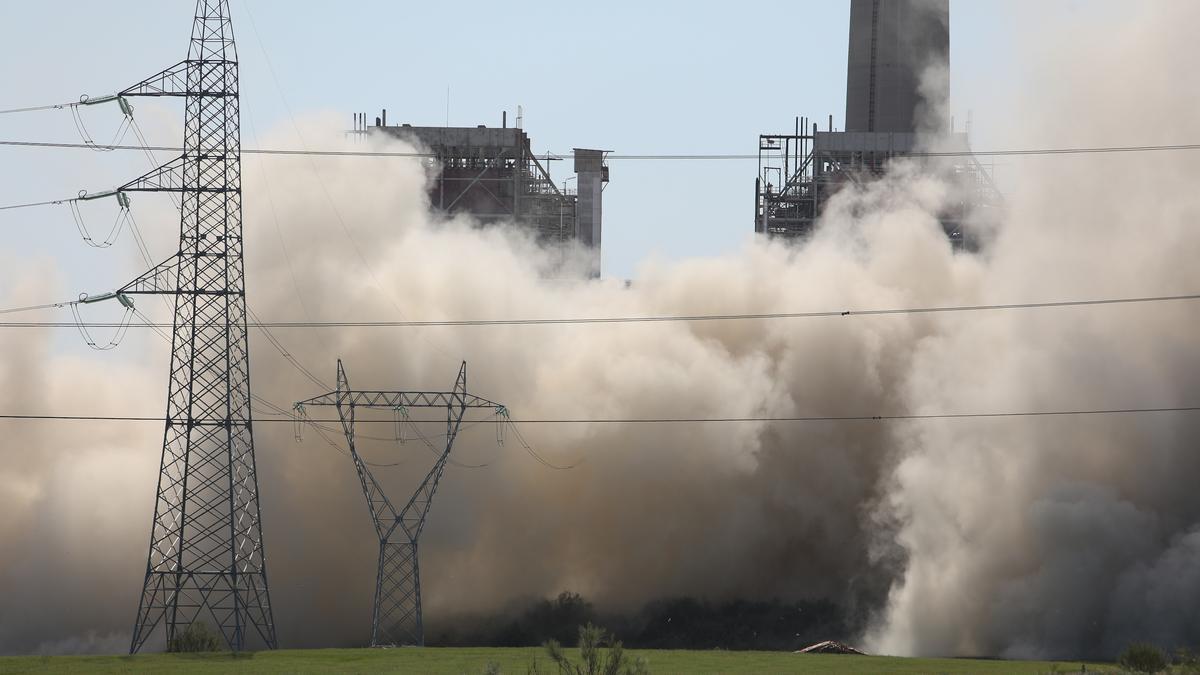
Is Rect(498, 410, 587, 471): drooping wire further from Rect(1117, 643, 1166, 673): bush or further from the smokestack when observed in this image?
the smokestack

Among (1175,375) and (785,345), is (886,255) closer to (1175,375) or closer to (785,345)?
(785,345)

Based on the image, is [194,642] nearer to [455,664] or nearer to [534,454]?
[455,664]

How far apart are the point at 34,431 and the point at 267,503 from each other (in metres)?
9.35

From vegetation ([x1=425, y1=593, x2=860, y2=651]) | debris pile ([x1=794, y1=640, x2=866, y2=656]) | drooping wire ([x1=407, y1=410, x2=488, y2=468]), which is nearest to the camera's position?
debris pile ([x1=794, y1=640, x2=866, y2=656])

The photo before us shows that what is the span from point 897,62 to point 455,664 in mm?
57983

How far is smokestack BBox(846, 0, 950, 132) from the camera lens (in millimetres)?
89062

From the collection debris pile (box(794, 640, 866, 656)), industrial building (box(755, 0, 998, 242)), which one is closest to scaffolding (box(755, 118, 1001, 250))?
industrial building (box(755, 0, 998, 242))

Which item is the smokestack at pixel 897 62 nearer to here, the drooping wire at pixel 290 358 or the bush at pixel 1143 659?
the drooping wire at pixel 290 358

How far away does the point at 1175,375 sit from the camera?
55875mm

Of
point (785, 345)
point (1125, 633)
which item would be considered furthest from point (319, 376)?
point (1125, 633)

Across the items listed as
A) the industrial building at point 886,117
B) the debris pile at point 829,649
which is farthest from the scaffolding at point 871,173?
the debris pile at point 829,649

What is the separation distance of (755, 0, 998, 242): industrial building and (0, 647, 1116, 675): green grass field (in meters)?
48.0

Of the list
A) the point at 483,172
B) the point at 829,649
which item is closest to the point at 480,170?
the point at 483,172

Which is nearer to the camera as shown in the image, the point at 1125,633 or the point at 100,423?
the point at 1125,633
